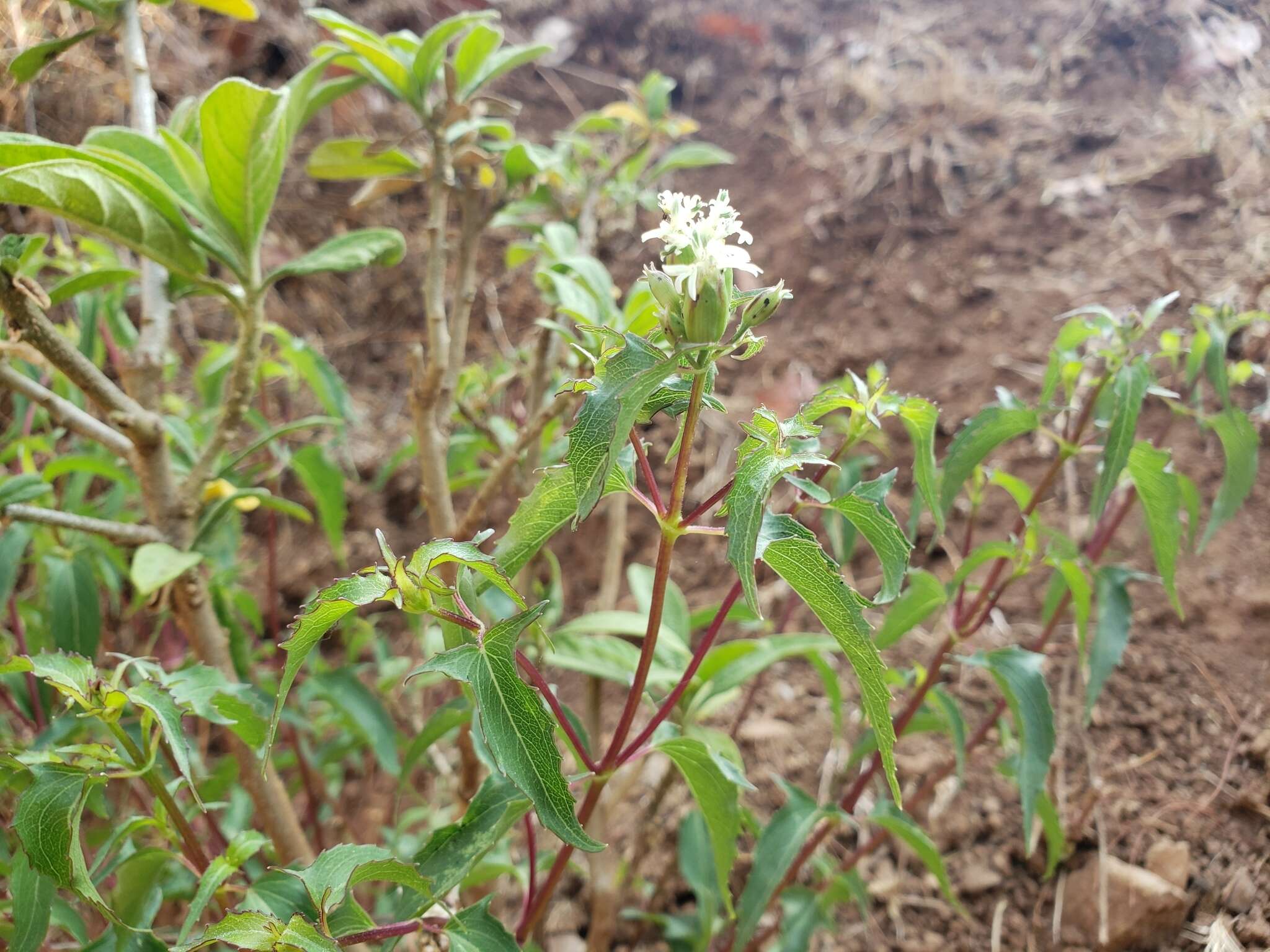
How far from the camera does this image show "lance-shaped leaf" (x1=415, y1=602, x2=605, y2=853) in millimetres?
518

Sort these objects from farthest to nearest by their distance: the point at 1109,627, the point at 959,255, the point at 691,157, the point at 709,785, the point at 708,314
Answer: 1. the point at 959,255
2. the point at 691,157
3. the point at 1109,627
4. the point at 709,785
5. the point at 708,314

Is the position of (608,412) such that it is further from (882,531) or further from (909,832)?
(909,832)

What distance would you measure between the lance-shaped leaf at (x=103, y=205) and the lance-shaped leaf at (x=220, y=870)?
573mm

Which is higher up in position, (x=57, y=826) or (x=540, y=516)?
(x=540, y=516)

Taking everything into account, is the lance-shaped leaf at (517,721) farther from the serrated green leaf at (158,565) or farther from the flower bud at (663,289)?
the serrated green leaf at (158,565)

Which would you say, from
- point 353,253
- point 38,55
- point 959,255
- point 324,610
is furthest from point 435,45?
point 959,255

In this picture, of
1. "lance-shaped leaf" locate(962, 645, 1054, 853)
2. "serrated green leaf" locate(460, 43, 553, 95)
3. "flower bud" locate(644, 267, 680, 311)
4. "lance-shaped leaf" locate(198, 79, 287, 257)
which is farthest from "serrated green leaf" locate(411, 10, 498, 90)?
"lance-shaped leaf" locate(962, 645, 1054, 853)

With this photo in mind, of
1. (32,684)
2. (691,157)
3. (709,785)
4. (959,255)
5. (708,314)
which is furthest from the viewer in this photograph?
(959,255)

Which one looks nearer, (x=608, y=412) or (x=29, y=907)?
(x=608, y=412)

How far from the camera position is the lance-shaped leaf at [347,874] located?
0.59m

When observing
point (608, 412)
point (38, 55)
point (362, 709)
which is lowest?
point (362, 709)

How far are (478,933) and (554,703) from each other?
0.18m

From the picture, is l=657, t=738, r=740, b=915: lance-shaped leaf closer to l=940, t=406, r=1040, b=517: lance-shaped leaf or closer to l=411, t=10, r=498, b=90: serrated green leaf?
l=940, t=406, r=1040, b=517: lance-shaped leaf

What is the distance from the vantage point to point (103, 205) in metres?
0.75
